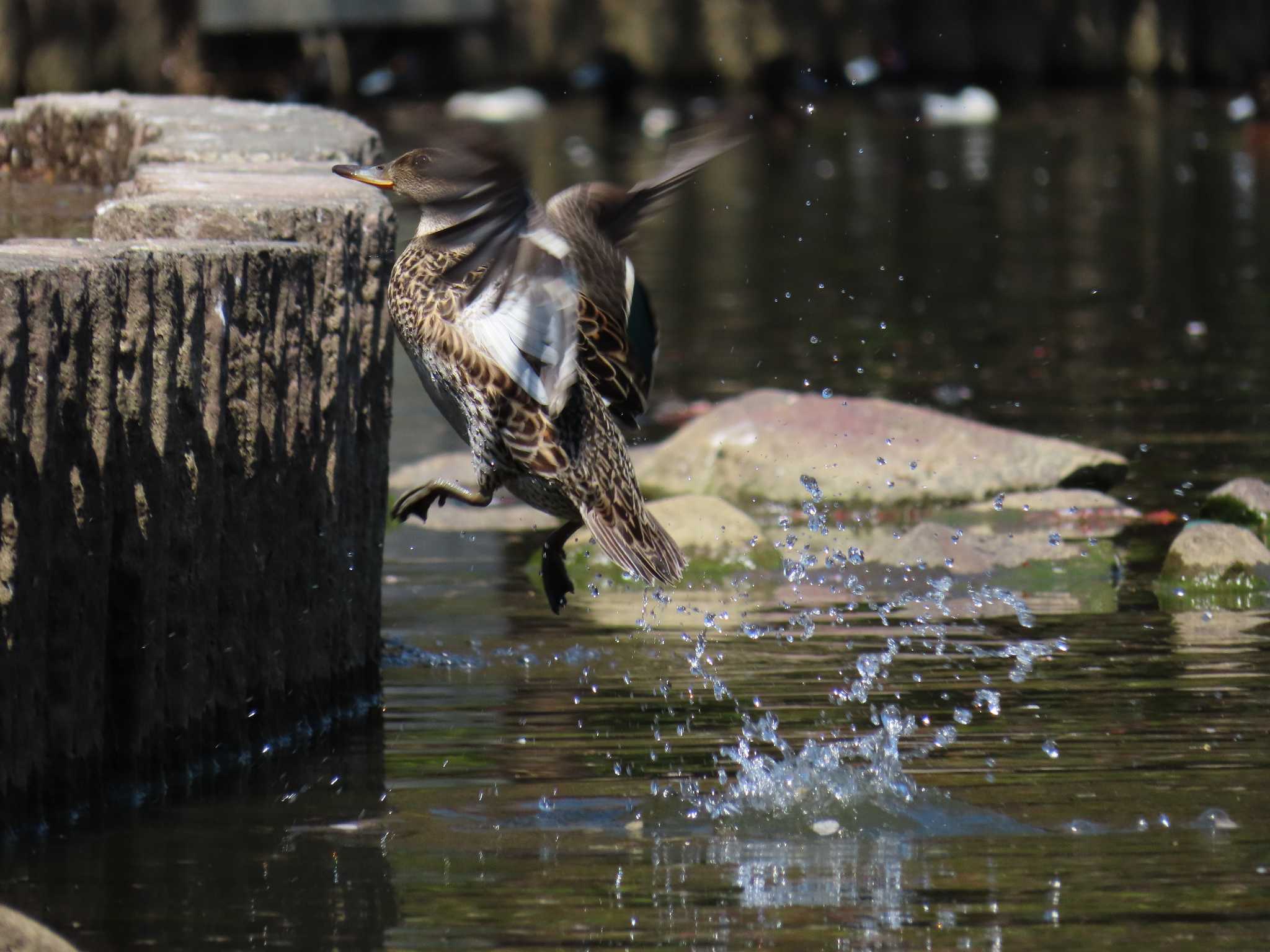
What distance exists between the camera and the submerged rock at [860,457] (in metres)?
9.74

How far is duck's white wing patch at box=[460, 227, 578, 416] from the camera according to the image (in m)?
5.59

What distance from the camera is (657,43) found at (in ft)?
123

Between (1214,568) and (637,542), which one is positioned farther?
(1214,568)

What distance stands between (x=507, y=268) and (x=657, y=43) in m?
32.7

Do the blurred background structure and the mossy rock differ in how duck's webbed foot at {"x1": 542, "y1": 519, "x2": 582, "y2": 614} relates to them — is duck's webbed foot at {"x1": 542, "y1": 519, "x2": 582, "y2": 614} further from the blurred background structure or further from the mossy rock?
Result: the blurred background structure

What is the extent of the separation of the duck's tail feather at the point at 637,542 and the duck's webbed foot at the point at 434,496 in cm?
31

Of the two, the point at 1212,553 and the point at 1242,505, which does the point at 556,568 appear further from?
the point at 1242,505

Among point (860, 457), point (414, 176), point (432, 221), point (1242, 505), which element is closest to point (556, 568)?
point (432, 221)

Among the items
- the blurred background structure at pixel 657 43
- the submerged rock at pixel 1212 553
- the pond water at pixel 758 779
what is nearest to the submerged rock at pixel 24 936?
the pond water at pixel 758 779

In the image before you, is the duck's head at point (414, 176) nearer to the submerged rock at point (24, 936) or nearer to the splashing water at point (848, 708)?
the splashing water at point (848, 708)

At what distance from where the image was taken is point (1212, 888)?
16.9 feet

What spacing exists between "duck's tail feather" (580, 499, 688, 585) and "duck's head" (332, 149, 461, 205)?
86 centimetres

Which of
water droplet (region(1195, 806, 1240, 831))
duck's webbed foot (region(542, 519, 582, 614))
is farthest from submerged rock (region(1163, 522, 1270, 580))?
duck's webbed foot (region(542, 519, 582, 614))

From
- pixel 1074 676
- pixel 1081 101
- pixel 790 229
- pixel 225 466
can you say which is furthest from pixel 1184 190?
pixel 225 466
